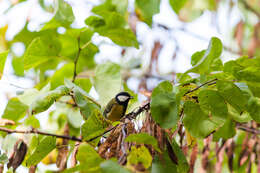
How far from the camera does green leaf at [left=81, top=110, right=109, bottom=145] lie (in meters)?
0.82

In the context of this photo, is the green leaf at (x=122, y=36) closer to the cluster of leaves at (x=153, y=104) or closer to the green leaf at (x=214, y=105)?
the cluster of leaves at (x=153, y=104)

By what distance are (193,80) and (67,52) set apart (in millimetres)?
693

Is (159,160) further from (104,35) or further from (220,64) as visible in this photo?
(104,35)

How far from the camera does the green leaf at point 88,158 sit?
677 mm

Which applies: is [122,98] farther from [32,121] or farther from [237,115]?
[237,115]

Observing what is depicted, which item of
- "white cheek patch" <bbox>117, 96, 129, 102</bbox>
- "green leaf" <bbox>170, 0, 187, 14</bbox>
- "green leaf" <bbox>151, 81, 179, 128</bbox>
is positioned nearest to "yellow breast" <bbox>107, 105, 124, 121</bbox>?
"white cheek patch" <bbox>117, 96, 129, 102</bbox>

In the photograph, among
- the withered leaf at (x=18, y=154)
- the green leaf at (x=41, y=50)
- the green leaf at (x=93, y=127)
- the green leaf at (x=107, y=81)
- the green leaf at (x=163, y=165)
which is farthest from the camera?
the green leaf at (x=41, y=50)

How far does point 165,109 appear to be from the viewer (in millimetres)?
746

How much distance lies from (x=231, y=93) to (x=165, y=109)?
5.8 inches

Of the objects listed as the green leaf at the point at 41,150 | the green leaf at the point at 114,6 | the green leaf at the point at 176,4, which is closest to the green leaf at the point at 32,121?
the green leaf at the point at 41,150

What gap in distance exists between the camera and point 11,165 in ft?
3.11

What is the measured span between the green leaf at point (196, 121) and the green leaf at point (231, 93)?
0.07m

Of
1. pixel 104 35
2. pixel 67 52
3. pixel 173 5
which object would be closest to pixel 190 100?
pixel 104 35

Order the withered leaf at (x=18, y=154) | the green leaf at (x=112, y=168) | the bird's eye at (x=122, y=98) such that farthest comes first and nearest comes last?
the bird's eye at (x=122, y=98)
the withered leaf at (x=18, y=154)
the green leaf at (x=112, y=168)
